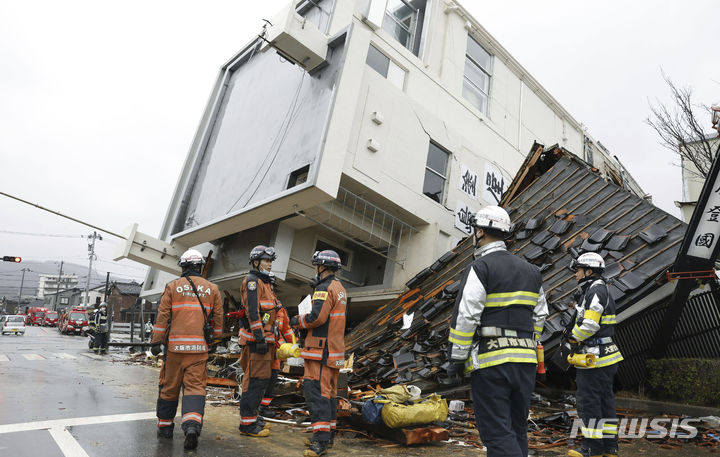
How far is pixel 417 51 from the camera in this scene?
49.3 feet

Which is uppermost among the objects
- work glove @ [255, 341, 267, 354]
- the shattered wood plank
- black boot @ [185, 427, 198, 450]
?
work glove @ [255, 341, 267, 354]

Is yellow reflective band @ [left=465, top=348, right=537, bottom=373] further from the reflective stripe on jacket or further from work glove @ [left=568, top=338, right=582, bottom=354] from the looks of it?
work glove @ [left=568, top=338, right=582, bottom=354]

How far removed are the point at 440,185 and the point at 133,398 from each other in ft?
33.3

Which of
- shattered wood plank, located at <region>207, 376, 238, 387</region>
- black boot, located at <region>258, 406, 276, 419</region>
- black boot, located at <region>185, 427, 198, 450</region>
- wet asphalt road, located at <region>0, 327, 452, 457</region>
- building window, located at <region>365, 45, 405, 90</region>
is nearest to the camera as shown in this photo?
wet asphalt road, located at <region>0, 327, 452, 457</region>

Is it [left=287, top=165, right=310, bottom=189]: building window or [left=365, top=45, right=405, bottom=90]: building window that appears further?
[left=365, top=45, right=405, bottom=90]: building window

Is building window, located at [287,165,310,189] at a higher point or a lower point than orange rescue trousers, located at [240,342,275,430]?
higher

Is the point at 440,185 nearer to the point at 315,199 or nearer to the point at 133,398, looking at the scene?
the point at 315,199

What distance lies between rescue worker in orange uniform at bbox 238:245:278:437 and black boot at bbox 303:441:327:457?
86 cm

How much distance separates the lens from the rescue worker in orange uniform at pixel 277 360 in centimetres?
557

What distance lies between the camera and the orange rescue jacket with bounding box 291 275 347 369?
191 inches

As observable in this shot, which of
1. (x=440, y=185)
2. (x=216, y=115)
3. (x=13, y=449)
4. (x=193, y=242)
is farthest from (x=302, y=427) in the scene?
(x=216, y=115)

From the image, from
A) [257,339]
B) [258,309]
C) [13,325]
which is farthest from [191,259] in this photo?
[13,325]

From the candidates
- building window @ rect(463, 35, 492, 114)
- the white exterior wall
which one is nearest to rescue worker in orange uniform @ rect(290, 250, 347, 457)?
the white exterior wall

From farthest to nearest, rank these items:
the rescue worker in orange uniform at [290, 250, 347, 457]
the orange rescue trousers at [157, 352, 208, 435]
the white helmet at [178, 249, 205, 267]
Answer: the white helmet at [178, 249, 205, 267], the rescue worker in orange uniform at [290, 250, 347, 457], the orange rescue trousers at [157, 352, 208, 435]
